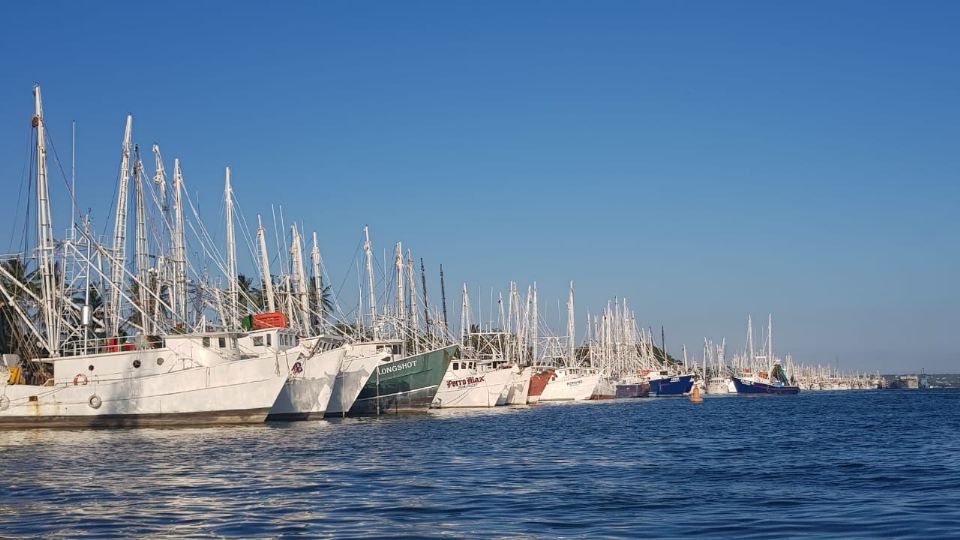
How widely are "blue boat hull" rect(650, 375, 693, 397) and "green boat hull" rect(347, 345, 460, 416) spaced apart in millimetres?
90448

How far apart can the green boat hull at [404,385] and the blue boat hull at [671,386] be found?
297ft

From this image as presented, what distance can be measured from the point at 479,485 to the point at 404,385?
152 feet

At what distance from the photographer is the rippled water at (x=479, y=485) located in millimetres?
18562

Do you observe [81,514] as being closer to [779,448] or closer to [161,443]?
[161,443]

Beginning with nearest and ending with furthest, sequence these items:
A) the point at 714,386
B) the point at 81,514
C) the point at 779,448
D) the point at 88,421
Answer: the point at 81,514
the point at 779,448
the point at 88,421
the point at 714,386

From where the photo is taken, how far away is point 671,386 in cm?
15612

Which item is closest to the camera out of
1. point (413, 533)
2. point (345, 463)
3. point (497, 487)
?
point (413, 533)

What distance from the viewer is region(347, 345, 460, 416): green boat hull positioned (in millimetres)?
70625

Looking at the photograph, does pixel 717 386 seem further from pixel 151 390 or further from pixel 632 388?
pixel 151 390

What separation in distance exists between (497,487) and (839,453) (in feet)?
55.0

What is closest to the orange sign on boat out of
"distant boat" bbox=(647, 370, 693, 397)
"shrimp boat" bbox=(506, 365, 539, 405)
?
"shrimp boat" bbox=(506, 365, 539, 405)

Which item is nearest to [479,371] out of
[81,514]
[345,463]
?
[345,463]

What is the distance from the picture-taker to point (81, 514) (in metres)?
20.0

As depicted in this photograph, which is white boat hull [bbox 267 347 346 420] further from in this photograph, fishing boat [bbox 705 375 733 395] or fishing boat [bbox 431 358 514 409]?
fishing boat [bbox 705 375 733 395]
